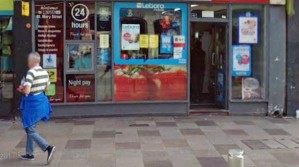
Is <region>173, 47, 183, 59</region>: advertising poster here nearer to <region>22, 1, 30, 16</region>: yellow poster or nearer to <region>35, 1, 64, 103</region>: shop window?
<region>35, 1, 64, 103</region>: shop window

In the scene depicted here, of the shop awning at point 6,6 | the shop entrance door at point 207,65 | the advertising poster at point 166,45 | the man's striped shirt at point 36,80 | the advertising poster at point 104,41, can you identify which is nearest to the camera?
Answer: the man's striped shirt at point 36,80

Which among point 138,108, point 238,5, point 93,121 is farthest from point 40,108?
point 238,5

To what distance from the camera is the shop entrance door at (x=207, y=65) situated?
13.2 meters

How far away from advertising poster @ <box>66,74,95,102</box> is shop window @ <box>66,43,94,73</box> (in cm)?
17

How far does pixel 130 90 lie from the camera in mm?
12406

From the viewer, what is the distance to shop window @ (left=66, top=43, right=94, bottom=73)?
12148mm

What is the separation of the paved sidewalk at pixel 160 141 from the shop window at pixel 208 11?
2.46 metres

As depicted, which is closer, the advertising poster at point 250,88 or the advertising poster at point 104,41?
the advertising poster at point 104,41

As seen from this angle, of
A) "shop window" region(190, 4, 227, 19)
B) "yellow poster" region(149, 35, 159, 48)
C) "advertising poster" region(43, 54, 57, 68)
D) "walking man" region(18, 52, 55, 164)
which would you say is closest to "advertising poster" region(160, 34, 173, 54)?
"yellow poster" region(149, 35, 159, 48)

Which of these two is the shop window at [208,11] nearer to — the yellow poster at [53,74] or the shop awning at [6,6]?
the yellow poster at [53,74]

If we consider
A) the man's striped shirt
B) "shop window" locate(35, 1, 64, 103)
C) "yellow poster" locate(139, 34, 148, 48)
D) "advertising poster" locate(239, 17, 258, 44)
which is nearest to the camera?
the man's striped shirt

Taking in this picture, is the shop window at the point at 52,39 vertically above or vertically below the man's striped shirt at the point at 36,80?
above

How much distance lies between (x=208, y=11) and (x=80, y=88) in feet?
11.9

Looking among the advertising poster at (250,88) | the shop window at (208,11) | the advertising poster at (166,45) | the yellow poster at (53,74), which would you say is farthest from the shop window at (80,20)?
the advertising poster at (250,88)
